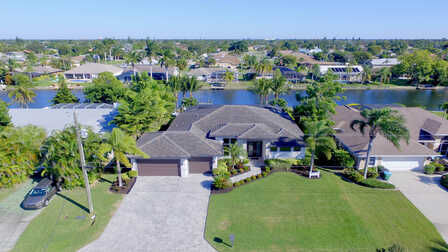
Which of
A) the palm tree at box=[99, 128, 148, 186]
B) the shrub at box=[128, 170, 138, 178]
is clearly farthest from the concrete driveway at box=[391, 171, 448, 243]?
the shrub at box=[128, 170, 138, 178]

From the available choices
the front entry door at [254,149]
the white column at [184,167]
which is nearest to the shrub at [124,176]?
the white column at [184,167]

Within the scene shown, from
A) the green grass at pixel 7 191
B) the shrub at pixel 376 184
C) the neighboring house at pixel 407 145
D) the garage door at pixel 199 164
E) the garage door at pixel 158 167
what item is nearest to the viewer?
the green grass at pixel 7 191

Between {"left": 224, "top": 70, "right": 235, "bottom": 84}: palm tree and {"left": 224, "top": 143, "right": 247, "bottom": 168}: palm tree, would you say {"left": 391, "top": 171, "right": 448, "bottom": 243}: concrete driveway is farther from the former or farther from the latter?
{"left": 224, "top": 70, "right": 235, "bottom": 84}: palm tree

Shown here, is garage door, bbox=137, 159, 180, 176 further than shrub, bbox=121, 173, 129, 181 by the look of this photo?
Yes

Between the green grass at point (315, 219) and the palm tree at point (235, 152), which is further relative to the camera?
the palm tree at point (235, 152)

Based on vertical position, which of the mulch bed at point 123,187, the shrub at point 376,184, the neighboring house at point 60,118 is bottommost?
the mulch bed at point 123,187

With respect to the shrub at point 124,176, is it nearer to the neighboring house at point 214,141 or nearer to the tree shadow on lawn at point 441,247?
the neighboring house at point 214,141
